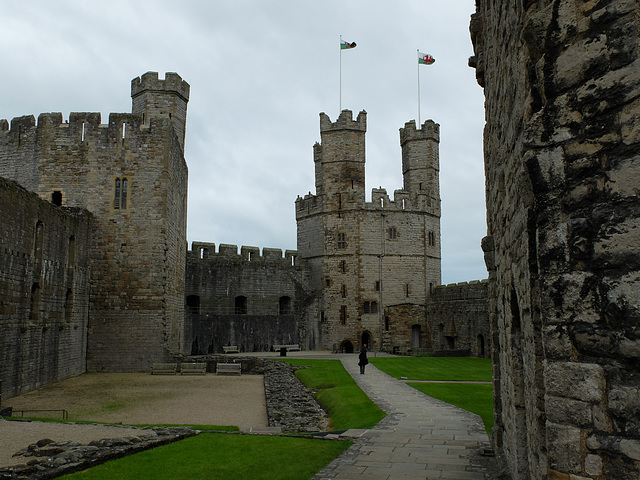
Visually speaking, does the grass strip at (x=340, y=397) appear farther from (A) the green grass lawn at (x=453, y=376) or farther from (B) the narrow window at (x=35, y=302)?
(B) the narrow window at (x=35, y=302)

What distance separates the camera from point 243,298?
3494cm

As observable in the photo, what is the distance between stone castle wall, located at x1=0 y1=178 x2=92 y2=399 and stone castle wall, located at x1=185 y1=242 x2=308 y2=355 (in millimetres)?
10643

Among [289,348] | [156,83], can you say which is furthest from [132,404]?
[289,348]

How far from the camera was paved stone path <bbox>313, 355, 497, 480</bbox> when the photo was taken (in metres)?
6.92

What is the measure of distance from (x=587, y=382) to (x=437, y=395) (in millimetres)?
11594

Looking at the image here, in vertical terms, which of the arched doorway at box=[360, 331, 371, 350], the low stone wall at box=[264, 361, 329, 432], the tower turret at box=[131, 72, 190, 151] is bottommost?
the low stone wall at box=[264, 361, 329, 432]

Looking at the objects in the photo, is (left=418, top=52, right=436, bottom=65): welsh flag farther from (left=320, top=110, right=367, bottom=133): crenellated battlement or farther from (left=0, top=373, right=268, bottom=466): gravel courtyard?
(left=0, top=373, right=268, bottom=466): gravel courtyard

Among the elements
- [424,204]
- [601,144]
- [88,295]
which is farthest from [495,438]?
[424,204]

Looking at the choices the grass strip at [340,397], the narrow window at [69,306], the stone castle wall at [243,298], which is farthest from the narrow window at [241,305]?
the narrow window at [69,306]

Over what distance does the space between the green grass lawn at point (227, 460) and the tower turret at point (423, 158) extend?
30.9 m

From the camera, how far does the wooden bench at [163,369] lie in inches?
830

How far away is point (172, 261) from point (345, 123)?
57.1ft

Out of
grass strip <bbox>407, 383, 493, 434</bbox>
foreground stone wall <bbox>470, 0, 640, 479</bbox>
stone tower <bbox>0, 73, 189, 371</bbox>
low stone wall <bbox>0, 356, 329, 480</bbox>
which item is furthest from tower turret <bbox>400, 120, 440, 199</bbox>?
foreground stone wall <bbox>470, 0, 640, 479</bbox>

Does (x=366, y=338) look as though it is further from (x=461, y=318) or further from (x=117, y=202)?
(x=117, y=202)
